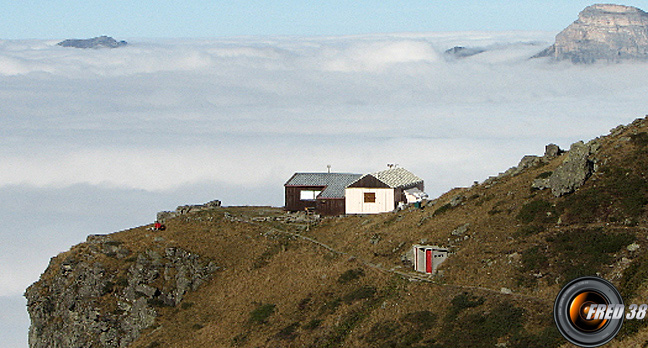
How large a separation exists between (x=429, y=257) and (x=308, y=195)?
3695 centimetres

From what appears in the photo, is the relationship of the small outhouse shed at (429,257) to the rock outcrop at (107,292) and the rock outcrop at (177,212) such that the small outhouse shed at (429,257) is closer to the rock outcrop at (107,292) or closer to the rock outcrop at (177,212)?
the rock outcrop at (107,292)

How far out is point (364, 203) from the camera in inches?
3634

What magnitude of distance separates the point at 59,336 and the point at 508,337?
4916 centimetres

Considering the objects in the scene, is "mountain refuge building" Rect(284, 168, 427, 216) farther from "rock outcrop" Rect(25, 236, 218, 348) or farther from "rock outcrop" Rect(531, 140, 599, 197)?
"rock outcrop" Rect(531, 140, 599, 197)

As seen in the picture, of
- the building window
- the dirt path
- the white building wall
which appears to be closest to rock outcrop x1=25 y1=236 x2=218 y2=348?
the dirt path

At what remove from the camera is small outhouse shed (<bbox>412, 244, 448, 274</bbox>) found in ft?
201

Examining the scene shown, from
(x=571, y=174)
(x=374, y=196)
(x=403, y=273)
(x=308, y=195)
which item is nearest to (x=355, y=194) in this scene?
(x=374, y=196)

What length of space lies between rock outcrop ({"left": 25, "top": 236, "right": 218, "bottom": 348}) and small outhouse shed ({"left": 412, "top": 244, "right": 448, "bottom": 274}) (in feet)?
78.6

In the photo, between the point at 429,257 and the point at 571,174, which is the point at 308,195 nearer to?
the point at 429,257

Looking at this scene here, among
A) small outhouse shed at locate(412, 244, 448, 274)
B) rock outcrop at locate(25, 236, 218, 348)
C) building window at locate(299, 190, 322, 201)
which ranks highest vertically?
building window at locate(299, 190, 322, 201)

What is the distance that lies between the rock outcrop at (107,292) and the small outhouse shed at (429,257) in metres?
24.0

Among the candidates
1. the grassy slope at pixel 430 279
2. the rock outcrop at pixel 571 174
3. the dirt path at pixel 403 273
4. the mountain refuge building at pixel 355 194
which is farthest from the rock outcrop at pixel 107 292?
the rock outcrop at pixel 571 174

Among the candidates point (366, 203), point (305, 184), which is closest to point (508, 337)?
point (366, 203)

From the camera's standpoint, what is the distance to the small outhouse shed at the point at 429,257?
61406mm
